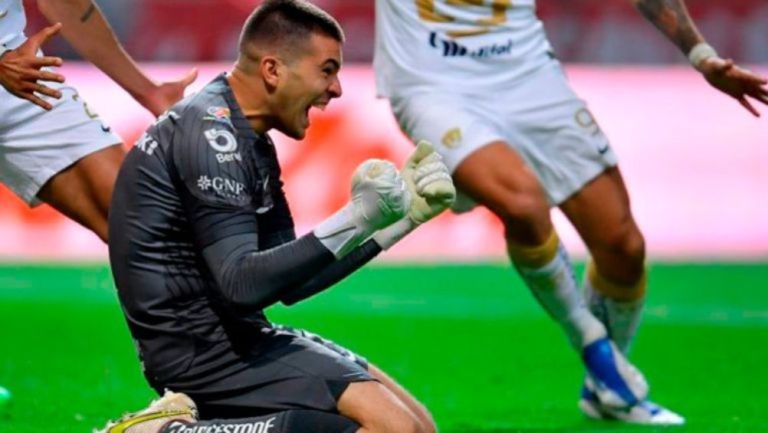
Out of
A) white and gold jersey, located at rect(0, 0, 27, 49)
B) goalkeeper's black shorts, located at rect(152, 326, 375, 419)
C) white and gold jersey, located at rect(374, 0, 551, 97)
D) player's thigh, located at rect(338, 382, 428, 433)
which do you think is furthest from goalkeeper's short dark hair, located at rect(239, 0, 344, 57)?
white and gold jersey, located at rect(374, 0, 551, 97)

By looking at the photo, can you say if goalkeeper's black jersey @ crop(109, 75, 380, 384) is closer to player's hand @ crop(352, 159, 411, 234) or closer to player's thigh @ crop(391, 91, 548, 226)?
player's hand @ crop(352, 159, 411, 234)

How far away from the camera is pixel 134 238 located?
482 centimetres

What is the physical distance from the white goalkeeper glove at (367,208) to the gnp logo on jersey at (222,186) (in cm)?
26

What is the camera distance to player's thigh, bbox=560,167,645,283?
6.61m

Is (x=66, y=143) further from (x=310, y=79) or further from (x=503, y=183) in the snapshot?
(x=503, y=183)

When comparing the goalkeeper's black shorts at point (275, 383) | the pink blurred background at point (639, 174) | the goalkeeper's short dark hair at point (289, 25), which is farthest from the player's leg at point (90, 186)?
the pink blurred background at point (639, 174)

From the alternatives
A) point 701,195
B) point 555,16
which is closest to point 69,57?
point 555,16

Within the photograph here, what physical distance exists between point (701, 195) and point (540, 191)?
587 centimetres

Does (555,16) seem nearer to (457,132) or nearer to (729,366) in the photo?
(729,366)

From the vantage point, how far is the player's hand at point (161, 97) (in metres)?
5.89

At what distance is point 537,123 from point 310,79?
2.15 meters

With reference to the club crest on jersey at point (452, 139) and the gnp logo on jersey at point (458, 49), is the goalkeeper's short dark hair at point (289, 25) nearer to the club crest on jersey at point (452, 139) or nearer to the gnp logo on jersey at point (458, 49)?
the club crest on jersey at point (452, 139)

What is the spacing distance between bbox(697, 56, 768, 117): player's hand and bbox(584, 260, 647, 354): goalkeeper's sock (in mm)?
838

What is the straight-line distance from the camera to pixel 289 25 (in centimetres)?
480
